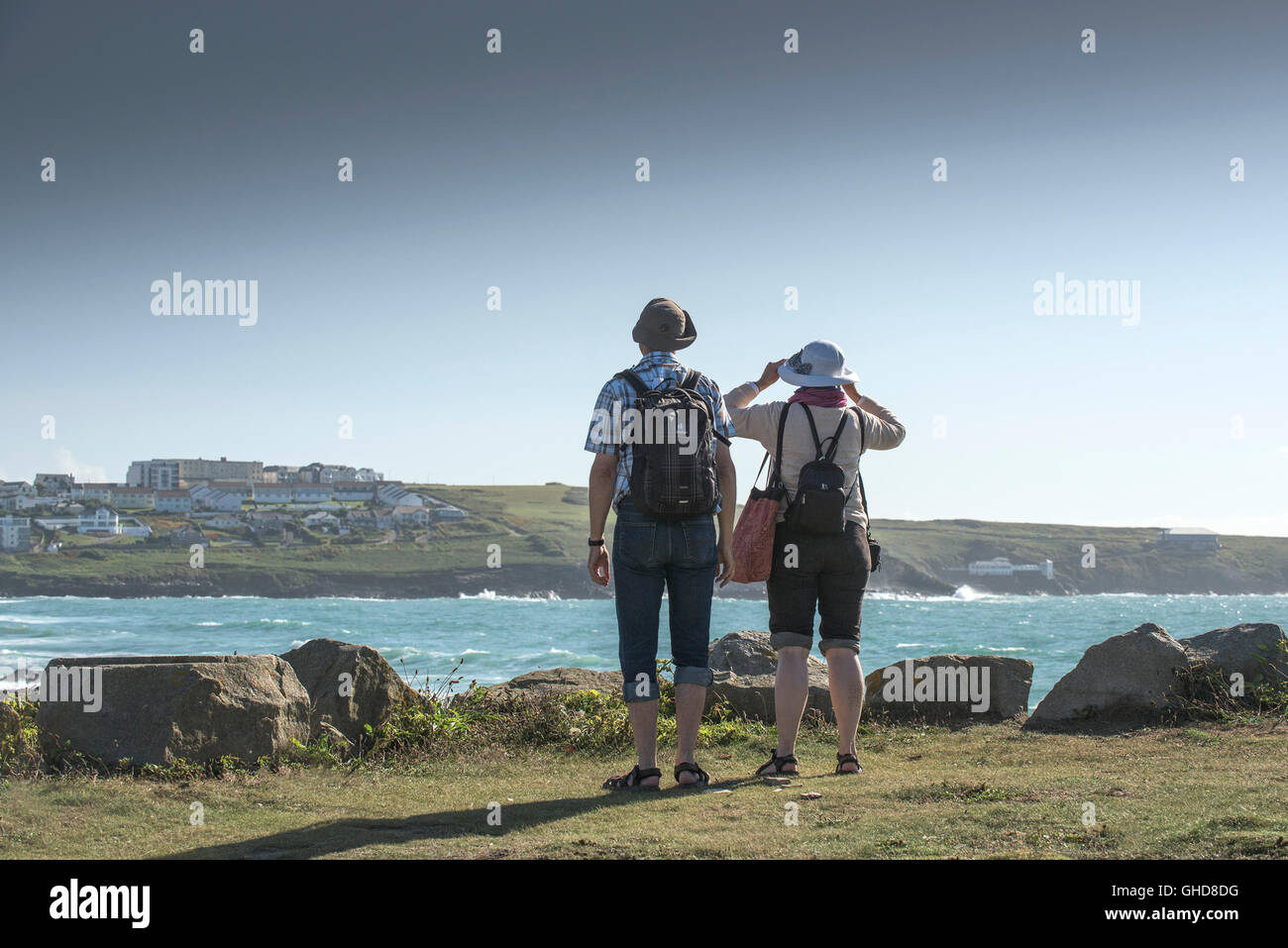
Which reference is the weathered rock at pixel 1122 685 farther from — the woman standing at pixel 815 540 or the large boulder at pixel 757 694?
the woman standing at pixel 815 540

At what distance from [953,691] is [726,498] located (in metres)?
3.82

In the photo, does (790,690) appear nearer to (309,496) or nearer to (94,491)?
(309,496)

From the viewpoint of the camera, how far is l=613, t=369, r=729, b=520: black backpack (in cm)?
526

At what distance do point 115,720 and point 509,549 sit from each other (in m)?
151

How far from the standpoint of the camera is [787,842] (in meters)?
4.21

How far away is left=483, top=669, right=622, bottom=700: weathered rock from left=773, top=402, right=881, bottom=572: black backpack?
344 centimetres

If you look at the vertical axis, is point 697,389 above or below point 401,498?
above

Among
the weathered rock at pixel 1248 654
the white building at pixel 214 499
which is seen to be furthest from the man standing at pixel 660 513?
the white building at pixel 214 499

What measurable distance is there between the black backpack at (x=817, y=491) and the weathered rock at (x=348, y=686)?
9.91 feet

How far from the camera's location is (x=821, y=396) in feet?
19.9

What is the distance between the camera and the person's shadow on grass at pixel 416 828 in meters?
4.36

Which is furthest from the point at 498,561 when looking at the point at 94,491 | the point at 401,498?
the point at 94,491

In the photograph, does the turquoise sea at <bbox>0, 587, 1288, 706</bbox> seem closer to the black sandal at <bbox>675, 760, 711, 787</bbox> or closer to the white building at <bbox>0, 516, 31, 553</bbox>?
the black sandal at <bbox>675, 760, 711, 787</bbox>
